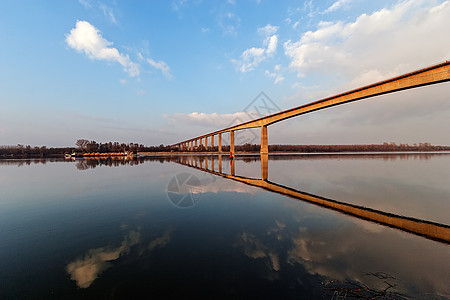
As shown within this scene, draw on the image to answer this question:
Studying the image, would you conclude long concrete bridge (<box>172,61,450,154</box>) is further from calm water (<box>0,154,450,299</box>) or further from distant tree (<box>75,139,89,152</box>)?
distant tree (<box>75,139,89,152</box>)

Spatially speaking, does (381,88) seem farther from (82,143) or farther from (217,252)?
(82,143)

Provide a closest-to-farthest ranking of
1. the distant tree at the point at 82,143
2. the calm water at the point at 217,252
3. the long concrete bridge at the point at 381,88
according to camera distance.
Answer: the calm water at the point at 217,252
the long concrete bridge at the point at 381,88
the distant tree at the point at 82,143

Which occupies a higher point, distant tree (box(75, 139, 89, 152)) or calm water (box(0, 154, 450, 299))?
distant tree (box(75, 139, 89, 152))

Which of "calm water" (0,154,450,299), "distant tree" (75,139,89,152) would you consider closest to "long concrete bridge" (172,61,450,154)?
"calm water" (0,154,450,299)

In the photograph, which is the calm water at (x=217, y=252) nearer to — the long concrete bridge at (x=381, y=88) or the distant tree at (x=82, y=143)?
the long concrete bridge at (x=381, y=88)

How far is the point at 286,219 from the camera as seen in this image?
643 cm

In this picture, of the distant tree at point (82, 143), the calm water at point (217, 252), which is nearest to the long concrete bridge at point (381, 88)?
the calm water at point (217, 252)

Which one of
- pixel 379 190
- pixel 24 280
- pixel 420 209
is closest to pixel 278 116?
pixel 379 190

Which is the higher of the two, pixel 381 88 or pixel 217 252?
pixel 381 88

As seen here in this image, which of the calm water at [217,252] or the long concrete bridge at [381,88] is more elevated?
the long concrete bridge at [381,88]

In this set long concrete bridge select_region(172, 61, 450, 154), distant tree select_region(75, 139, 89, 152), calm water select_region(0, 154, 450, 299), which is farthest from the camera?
distant tree select_region(75, 139, 89, 152)

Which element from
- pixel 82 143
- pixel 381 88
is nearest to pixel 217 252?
pixel 381 88

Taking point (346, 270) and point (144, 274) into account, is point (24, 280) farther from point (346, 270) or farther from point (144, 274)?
point (346, 270)

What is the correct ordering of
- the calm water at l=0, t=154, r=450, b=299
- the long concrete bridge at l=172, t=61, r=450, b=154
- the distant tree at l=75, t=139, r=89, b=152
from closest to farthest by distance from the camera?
1. the calm water at l=0, t=154, r=450, b=299
2. the long concrete bridge at l=172, t=61, r=450, b=154
3. the distant tree at l=75, t=139, r=89, b=152
